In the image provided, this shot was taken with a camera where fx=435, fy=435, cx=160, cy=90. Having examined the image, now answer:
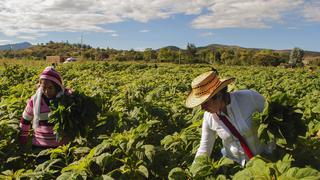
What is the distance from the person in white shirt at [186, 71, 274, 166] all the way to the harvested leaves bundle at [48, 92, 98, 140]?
1.35m

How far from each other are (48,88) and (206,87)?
214 centimetres

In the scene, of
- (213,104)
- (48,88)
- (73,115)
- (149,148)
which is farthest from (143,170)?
(48,88)

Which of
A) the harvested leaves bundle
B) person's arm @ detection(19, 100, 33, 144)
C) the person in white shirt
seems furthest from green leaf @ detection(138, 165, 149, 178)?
person's arm @ detection(19, 100, 33, 144)

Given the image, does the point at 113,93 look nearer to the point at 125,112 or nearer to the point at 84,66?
the point at 125,112

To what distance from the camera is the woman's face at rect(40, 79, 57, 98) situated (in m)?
4.56

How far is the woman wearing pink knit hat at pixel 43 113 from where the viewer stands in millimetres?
4570

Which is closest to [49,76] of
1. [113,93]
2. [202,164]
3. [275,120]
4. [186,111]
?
[186,111]

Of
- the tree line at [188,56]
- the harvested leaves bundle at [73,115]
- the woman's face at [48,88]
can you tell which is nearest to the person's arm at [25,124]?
the woman's face at [48,88]

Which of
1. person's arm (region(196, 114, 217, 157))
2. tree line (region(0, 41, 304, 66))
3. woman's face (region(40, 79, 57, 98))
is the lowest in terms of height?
tree line (region(0, 41, 304, 66))

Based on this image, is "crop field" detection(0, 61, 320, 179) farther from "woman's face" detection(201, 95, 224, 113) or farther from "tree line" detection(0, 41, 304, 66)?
"tree line" detection(0, 41, 304, 66)

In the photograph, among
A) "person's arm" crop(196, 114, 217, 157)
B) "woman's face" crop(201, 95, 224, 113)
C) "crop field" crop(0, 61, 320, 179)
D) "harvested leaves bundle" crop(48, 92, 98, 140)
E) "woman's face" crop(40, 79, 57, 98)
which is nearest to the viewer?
"crop field" crop(0, 61, 320, 179)

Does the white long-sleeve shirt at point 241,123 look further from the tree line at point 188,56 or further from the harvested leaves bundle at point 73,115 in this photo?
the tree line at point 188,56

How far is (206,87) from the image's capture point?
3.08m

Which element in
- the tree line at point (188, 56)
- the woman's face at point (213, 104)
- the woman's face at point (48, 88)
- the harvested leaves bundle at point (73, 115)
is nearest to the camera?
the woman's face at point (213, 104)
